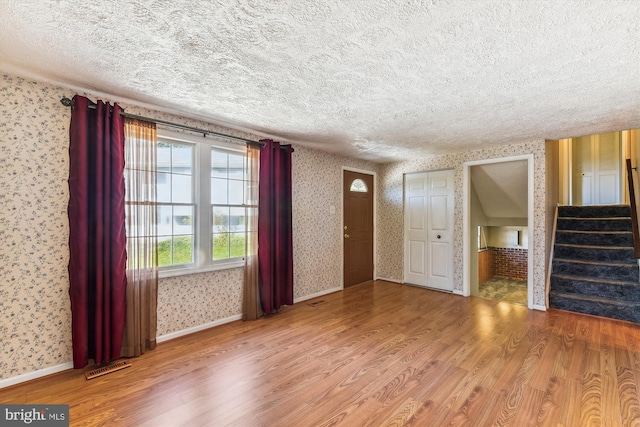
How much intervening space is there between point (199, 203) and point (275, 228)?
997 millimetres

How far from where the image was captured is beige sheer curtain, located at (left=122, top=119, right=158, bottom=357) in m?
2.62

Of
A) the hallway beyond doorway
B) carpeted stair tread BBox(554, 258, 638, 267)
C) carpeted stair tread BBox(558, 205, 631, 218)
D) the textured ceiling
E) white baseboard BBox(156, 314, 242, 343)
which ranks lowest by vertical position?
the hallway beyond doorway

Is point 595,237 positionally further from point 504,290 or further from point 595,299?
point 504,290

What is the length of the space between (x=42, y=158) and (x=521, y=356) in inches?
178

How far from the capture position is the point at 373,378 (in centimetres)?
227

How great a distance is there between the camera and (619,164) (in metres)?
5.42

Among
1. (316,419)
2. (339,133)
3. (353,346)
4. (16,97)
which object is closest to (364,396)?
(316,419)

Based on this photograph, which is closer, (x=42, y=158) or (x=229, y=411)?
(x=229, y=411)

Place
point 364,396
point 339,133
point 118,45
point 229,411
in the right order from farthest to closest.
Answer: point 339,133
point 364,396
point 229,411
point 118,45

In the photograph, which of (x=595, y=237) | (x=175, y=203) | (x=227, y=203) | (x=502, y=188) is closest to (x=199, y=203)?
(x=175, y=203)

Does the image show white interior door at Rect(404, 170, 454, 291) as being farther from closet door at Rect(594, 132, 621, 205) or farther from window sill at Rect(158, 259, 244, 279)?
closet door at Rect(594, 132, 621, 205)

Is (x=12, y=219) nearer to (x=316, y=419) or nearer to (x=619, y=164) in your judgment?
(x=316, y=419)

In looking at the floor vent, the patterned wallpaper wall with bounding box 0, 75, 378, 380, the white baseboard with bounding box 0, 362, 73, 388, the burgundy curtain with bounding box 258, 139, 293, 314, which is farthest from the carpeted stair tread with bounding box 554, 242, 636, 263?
the white baseboard with bounding box 0, 362, 73, 388

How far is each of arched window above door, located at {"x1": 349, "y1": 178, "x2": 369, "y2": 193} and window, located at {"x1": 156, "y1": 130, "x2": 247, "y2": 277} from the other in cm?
231
